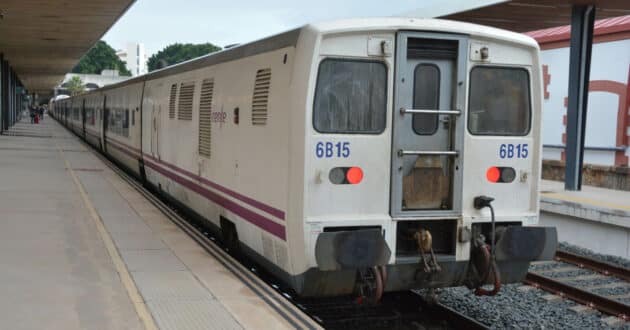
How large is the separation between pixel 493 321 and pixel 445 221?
1.61m

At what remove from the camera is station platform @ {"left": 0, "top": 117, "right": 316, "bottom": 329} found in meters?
5.65

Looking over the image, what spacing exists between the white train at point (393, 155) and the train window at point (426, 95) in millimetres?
11

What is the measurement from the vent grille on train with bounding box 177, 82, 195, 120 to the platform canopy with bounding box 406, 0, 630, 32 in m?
7.26

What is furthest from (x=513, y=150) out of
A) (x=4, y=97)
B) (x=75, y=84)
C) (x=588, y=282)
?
(x=75, y=84)

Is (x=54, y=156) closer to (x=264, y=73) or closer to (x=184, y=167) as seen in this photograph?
(x=184, y=167)

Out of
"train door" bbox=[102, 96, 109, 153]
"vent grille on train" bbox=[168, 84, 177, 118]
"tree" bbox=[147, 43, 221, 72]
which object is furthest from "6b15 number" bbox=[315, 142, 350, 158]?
"tree" bbox=[147, 43, 221, 72]

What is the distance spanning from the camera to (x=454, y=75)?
648 cm

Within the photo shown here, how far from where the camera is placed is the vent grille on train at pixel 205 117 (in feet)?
29.7

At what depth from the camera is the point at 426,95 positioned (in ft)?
21.0

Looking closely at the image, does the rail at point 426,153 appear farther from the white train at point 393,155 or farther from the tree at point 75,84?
the tree at point 75,84

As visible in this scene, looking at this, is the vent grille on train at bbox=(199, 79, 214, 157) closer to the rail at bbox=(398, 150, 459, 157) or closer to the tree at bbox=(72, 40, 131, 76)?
the rail at bbox=(398, 150, 459, 157)

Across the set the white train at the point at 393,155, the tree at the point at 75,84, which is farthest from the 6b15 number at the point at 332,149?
the tree at the point at 75,84

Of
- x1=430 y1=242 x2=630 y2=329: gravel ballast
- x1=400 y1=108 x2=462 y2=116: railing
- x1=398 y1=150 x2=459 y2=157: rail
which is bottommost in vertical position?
x1=430 y1=242 x2=630 y2=329: gravel ballast

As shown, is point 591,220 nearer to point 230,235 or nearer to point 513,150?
point 513,150
